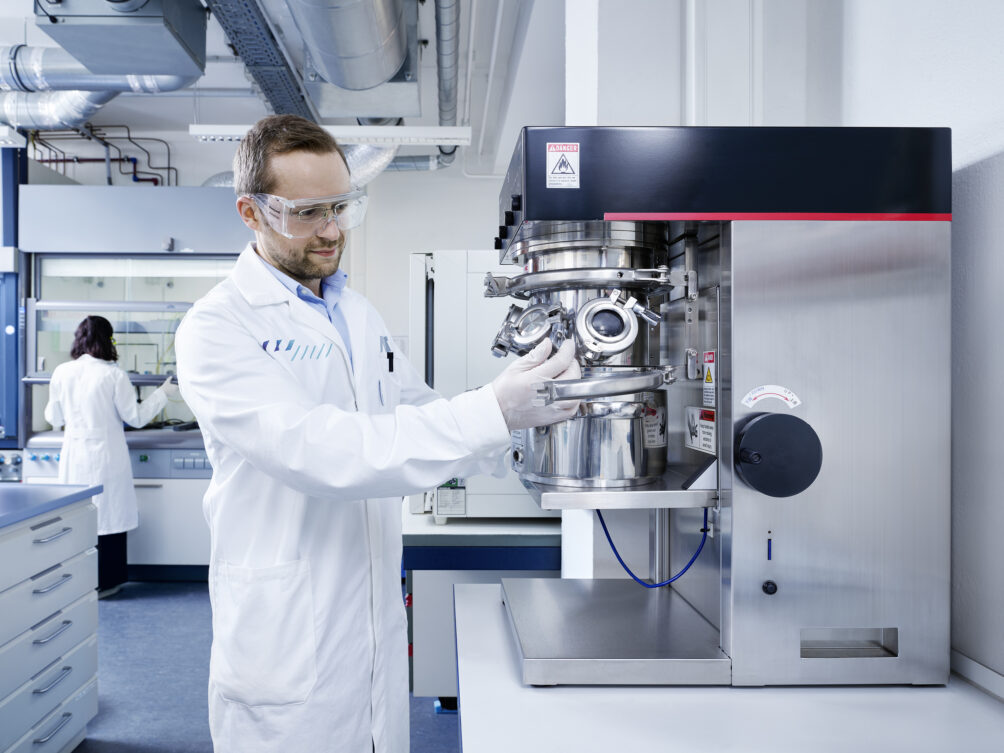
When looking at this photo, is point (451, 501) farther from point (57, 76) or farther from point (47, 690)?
point (57, 76)

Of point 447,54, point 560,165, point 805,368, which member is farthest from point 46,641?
point 447,54

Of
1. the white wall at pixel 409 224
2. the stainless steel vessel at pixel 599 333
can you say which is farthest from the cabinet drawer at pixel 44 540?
the white wall at pixel 409 224

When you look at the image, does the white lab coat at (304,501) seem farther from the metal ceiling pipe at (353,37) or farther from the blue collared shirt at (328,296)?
the metal ceiling pipe at (353,37)

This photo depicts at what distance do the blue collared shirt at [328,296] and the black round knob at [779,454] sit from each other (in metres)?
0.69

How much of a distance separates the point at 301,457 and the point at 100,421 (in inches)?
126

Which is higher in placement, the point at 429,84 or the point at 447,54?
the point at 429,84

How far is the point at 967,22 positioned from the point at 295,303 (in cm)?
111

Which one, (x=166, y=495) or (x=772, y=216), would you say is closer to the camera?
(x=772, y=216)

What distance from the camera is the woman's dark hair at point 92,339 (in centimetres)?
346

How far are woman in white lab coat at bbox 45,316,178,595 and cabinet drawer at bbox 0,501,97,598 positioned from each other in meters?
1.26

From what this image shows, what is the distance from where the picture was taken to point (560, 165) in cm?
86

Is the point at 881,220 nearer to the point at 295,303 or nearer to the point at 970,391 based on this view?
the point at 970,391

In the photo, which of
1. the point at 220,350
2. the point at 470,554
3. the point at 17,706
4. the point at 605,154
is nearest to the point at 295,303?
the point at 220,350

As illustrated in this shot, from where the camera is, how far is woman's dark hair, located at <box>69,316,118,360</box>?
346 cm
